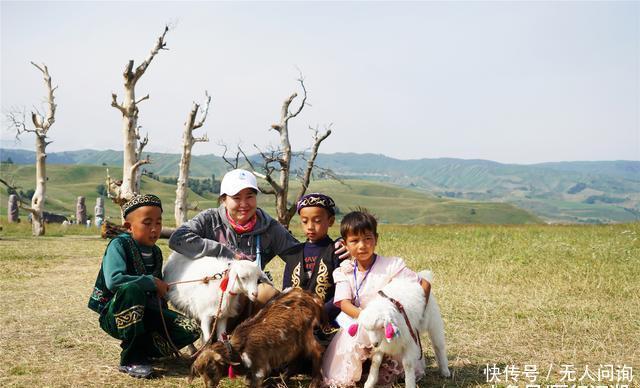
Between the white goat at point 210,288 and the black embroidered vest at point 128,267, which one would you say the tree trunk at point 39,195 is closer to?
the black embroidered vest at point 128,267

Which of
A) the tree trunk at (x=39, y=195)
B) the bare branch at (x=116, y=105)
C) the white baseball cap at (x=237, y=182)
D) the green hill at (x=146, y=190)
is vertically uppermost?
the bare branch at (x=116, y=105)

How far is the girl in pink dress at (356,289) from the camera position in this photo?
186 inches

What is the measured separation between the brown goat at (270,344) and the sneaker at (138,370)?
3.82 feet

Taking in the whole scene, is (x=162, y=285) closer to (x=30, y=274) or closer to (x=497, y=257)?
(x=30, y=274)

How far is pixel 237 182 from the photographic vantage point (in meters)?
5.47

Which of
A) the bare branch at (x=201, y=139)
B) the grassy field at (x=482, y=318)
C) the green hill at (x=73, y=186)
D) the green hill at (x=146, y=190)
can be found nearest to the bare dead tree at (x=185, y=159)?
the bare branch at (x=201, y=139)

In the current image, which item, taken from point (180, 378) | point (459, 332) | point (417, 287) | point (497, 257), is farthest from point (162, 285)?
point (497, 257)

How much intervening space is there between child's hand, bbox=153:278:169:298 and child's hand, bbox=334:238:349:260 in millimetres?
1573

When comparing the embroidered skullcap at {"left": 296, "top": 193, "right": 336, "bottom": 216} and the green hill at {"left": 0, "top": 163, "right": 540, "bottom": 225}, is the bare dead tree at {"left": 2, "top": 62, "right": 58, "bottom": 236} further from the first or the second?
the green hill at {"left": 0, "top": 163, "right": 540, "bottom": 225}

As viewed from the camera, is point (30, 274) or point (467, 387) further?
point (30, 274)

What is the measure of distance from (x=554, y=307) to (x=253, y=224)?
5.13 m

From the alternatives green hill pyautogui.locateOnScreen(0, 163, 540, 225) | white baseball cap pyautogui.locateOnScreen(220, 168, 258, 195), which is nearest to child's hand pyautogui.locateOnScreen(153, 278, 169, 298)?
white baseball cap pyautogui.locateOnScreen(220, 168, 258, 195)

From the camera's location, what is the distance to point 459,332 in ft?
23.2

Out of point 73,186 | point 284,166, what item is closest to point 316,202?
point 284,166
